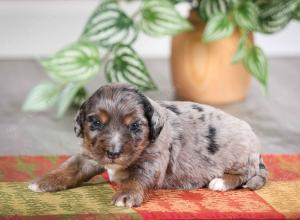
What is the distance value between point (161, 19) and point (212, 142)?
31.2 inches

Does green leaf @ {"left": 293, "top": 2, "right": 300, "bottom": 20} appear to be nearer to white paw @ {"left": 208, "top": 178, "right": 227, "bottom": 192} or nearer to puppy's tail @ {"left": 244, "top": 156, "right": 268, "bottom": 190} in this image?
puppy's tail @ {"left": 244, "top": 156, "right": 268, "bottom": 190}

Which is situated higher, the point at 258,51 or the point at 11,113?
the point at 258,51

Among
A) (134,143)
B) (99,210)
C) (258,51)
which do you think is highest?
(258,51)

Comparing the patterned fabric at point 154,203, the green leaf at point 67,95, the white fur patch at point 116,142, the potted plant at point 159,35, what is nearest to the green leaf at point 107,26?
the potted plant at point 159,35

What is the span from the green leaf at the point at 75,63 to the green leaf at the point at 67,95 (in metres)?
0.10

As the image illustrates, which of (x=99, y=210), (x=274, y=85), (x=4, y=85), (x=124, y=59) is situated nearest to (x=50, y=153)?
(x=124, y=59)

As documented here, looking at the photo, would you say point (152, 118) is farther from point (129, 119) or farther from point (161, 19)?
point (161, 19)

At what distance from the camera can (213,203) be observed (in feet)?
6.31

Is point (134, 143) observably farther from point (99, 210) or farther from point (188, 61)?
Result: point (188, 61)

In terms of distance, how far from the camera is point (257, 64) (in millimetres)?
2703

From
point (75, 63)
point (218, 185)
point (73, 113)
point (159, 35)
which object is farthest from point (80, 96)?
point (218, 185)

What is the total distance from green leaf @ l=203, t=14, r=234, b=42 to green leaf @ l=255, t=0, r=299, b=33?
0.15 m

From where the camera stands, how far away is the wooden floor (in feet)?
8.54

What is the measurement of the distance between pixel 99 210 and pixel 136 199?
0.31 feet
